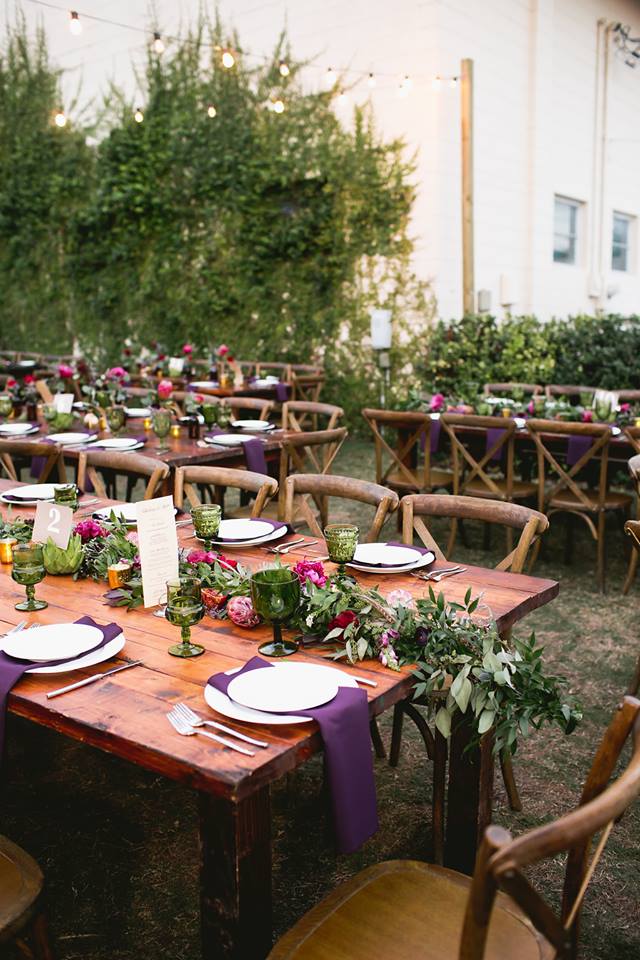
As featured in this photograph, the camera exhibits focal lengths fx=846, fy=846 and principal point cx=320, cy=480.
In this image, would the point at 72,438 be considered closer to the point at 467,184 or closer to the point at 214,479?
the point at 214,479

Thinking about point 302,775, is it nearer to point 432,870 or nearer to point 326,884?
point 326,884

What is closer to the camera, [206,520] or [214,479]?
[206,520]

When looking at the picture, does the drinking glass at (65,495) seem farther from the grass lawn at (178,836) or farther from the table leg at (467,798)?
the table leg at (467,798)

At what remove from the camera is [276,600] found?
166 cm

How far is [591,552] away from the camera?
4973 mm

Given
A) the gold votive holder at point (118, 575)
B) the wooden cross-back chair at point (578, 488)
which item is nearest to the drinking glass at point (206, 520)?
the gold votive holder at point (118, 575)

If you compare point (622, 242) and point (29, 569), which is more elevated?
point (622, 242)

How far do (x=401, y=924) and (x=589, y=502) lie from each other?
316 cm

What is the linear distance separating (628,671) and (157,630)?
2.19 meters

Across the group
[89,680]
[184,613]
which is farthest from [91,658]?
[184,613]

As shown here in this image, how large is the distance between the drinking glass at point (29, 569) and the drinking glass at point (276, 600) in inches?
21.4

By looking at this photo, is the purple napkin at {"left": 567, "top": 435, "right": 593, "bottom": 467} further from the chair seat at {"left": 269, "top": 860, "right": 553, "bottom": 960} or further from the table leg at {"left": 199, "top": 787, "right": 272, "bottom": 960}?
the table leg at {"left": 199, "top": 787, "right": 272, "bottom": 960}

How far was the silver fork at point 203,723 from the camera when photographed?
1337 millimetres

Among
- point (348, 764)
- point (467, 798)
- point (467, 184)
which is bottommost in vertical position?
point (467, 798)
